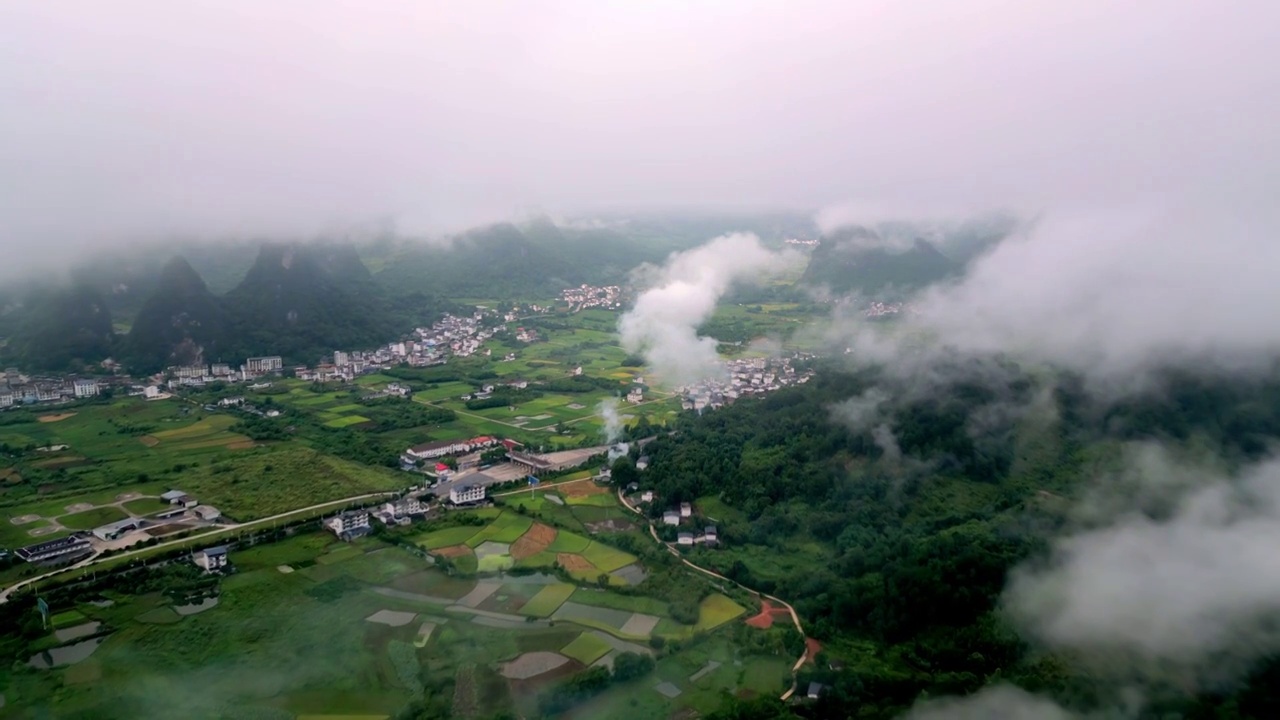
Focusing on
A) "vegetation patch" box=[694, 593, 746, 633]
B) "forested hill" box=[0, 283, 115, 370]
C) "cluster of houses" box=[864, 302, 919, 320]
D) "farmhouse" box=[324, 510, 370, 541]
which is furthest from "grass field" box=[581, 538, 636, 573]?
"forested hill" box=[0, 283, 115, 370]

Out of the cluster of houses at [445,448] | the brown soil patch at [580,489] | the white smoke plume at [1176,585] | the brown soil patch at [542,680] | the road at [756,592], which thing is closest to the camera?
the white smoke plume at [1176,585]

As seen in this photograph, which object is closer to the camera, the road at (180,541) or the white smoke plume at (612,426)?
the road at (180,541)

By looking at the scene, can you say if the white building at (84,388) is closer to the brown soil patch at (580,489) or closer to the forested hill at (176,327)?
the forested hill at (176,327)

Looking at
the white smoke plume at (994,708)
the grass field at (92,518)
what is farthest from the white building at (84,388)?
the white smoke plume at (994,708)

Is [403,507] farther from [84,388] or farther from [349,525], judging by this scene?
[84,388]

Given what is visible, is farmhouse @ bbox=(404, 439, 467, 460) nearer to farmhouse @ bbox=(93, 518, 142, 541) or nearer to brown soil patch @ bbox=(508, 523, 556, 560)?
brown soil patch @ bbox=(508, 523, 556, 560)

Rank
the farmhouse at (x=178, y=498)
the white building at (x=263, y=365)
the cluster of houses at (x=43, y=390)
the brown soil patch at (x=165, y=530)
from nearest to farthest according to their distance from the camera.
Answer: the brown soil patch at (x=165, y=530) → the farmhouse at (x=178, y=498) → the cluster of houses at (x=43, y=390) → the white building at (x=263, y=365)

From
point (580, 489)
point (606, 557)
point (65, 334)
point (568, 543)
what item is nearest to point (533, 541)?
point (568, 543)
